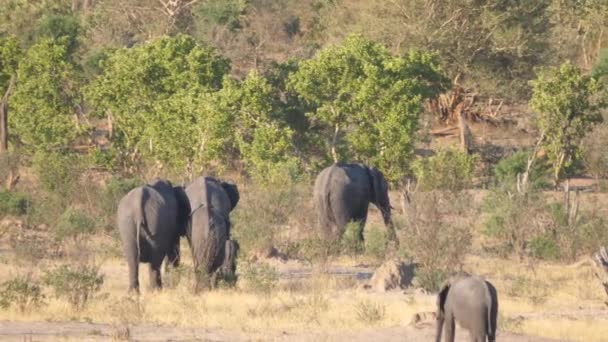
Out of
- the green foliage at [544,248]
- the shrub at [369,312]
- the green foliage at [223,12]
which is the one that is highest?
the green foliage at [223,12]

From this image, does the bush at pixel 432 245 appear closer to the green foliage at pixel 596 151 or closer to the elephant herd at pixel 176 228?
the elephant herd at pixel 176 228

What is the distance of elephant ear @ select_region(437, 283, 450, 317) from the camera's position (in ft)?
47.1

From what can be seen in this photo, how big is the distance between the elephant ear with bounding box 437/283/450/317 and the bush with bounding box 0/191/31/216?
623 inches

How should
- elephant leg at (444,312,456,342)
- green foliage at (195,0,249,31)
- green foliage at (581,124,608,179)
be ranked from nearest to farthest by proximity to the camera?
elephant leg at (444,312,456,342) → green foliage at (581,124,608,179) → green foliage at (195,0,249,31)

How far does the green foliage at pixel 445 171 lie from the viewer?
32594mm

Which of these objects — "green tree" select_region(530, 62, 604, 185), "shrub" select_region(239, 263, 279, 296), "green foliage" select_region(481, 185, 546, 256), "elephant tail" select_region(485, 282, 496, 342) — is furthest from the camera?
"green tree" select_region(530, 62, 604, 185)

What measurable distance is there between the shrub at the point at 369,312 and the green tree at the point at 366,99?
56.3 feet

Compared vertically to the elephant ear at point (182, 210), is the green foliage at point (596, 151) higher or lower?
higher

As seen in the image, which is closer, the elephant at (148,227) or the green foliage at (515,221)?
the elephant at (148,227)

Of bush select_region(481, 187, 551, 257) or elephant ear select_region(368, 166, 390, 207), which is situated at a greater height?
elephant ear select_region(368, 166, 390, 207)

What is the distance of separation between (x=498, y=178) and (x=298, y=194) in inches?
374

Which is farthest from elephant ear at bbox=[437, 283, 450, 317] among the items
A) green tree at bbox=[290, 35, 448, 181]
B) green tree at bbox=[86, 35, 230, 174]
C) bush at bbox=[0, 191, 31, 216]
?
green tree at bbox=[290, 35, 448, 181]

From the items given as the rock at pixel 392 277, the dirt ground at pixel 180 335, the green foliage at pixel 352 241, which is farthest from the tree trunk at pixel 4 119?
the dirt ground at pixel 180 335

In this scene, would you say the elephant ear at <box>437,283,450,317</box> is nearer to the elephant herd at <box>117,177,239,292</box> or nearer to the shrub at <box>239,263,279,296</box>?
the shrub at <box>239,263,279,296</box>
